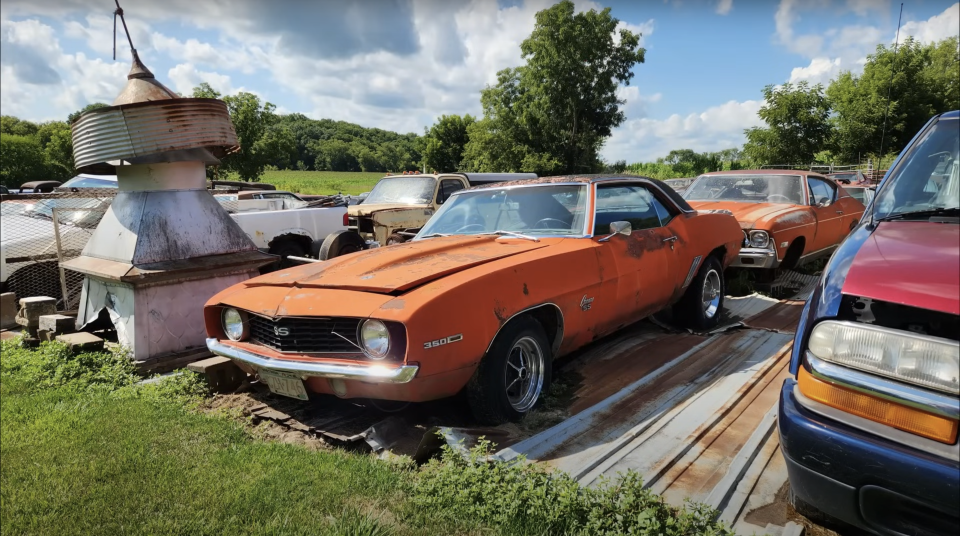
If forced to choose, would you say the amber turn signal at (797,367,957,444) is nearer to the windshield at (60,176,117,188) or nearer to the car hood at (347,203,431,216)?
the car hood at (347,203,431,216)

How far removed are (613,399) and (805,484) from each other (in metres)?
1.60

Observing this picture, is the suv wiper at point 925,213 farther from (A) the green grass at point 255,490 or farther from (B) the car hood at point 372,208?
(B) the car hood at point 372,208

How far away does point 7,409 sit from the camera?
380cm

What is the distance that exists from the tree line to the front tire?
706 inches

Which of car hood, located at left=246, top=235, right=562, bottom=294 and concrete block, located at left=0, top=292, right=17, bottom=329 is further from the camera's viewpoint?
concrete block, located at left=0, top=292, right=17, bottom=329

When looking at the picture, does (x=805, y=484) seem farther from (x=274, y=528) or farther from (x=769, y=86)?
(x=769, y=86)

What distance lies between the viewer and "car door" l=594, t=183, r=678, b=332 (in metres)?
3.99

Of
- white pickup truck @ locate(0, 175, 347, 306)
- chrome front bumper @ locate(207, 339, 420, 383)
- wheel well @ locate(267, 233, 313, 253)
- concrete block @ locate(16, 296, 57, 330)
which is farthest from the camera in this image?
wheel well @ locate(267, 233, 313, 253)

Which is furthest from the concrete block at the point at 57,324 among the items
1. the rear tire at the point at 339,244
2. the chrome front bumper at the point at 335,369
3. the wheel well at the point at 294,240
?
the wheel well at the point at 294,240

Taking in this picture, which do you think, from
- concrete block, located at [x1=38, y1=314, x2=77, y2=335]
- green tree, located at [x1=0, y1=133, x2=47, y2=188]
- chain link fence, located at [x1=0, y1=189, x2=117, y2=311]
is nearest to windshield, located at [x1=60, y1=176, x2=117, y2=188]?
chain link fence, located at [x1=0, y1=189, x2=117, y2=311]

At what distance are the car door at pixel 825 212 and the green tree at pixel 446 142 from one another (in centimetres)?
5846

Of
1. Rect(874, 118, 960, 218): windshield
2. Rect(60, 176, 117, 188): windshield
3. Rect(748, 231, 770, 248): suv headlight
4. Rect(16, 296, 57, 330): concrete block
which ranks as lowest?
Rect(16, 296, 57, 330): concrete block

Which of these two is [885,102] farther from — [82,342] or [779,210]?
[82,342]

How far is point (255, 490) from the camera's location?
8.75ft
